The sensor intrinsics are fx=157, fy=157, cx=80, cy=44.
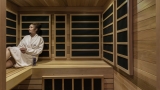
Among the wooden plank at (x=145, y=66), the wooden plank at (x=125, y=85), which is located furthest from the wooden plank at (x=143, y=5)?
the wooden plank at (x=125, y=85)

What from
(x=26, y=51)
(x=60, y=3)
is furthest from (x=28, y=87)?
(x=60, y=3)

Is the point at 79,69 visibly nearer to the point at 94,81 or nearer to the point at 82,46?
the point at 94,81

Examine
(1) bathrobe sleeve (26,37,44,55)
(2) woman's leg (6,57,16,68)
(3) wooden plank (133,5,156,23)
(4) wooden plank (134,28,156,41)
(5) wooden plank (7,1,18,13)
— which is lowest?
(2) woman's leg (6,57,16,68)

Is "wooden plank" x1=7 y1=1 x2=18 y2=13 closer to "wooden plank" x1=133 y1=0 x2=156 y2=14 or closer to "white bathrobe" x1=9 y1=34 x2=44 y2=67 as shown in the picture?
"white bathrobe" x1=9 y1=34 x2=44 y2=67

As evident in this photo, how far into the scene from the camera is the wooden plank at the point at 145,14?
1174 mm

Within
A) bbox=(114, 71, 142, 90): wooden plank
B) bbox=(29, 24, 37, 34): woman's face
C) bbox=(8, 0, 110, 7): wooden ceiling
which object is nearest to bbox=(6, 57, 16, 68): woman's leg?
bbox=(29, 24, 37, 34): woman's face

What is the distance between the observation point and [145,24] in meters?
1.31

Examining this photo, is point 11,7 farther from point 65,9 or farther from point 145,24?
point 145,24

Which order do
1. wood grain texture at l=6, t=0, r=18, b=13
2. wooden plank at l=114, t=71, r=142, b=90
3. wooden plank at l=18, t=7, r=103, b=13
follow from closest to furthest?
wooden plank at l=114, t=71, r=142, b=90, wood grain texture at l=6, t=0, r=18, b=13, wooden plank at l=18, t=7, r=103, b=13

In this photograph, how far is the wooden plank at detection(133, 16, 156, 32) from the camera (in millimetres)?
1168

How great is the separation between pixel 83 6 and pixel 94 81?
161 centimetres

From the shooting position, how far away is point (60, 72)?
251cm

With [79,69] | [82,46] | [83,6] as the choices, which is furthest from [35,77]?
[83,6]

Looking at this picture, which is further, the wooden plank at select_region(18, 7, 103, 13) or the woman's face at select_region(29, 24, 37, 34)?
the wooden plank at select_region(18, 7, 103, 13)
